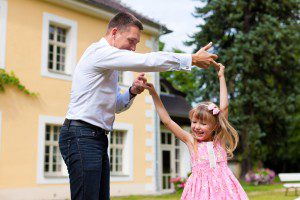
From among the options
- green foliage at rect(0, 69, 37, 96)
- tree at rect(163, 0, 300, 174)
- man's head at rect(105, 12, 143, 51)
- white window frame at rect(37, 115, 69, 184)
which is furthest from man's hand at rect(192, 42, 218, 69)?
tree at rect(163, 0, 300, 174)

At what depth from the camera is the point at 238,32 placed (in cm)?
2205

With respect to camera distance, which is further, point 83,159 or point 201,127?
A: point 201,127

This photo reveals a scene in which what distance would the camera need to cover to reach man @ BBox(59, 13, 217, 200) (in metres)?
3.14

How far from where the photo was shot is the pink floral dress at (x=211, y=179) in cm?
420

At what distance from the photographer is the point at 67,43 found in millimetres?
13703

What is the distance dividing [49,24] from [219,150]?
980 cm

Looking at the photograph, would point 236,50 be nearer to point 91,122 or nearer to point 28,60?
point 28,60

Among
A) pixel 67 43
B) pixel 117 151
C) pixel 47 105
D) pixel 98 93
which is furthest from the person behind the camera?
pixel 117 151

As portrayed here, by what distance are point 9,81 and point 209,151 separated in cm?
854

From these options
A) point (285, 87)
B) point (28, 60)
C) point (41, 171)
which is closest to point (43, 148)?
point (41, 171)

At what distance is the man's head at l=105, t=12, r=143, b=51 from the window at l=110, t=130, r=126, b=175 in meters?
11.4

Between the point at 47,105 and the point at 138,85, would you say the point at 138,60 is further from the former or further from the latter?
the point at 47,105

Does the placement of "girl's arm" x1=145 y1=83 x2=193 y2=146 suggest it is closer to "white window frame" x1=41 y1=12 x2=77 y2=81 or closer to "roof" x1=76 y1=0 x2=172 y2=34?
"white window frame" x1=41 y1=12 x2=77 y2=81

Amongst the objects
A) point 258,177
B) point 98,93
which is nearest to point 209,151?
point 98,93
